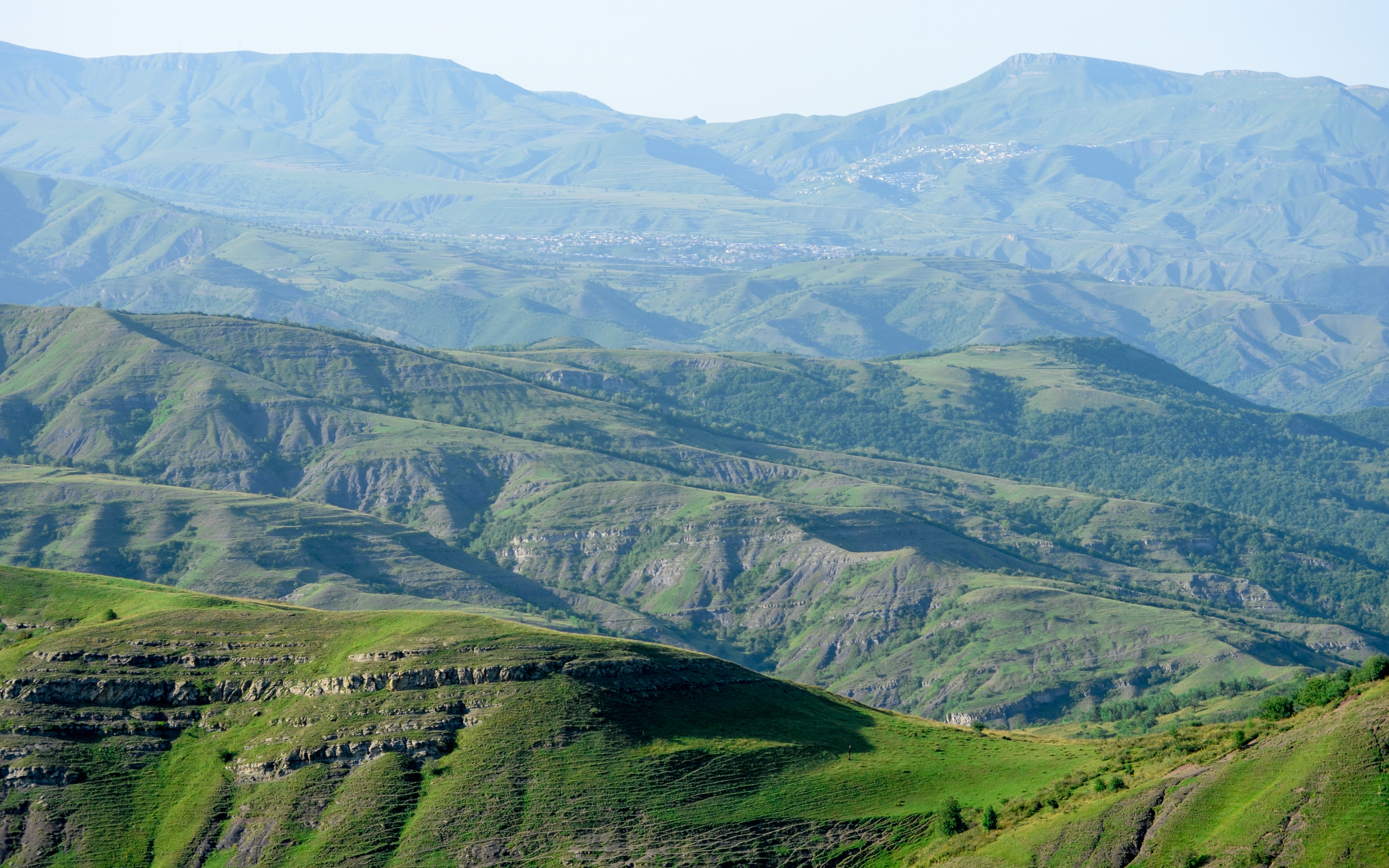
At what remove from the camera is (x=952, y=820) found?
127 meters

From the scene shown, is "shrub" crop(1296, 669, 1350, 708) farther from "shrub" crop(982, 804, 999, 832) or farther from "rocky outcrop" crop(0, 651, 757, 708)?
"rocky outcrop" crop(0, 651, 757, 708)

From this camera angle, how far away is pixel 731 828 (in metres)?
133

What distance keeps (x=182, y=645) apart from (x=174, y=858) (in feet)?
90.1

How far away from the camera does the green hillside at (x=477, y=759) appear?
130375 mm

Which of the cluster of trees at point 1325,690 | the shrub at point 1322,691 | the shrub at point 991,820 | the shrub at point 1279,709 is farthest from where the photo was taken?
the shrub at point 991,820

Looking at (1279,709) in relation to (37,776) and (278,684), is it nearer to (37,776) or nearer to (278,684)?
(278,684)

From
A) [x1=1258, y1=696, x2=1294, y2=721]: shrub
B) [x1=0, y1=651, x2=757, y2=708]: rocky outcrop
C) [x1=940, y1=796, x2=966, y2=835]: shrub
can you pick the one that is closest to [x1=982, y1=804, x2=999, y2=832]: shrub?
[x1=940, y1=796, x2=966, y2=835]: shrub

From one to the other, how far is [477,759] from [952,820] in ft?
143

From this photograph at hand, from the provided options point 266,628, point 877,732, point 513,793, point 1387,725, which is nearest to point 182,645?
point 266,628

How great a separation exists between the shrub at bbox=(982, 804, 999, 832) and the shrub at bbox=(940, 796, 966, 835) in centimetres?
335

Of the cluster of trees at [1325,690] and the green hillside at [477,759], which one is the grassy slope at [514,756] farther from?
the cluster of trees at [1325,690]

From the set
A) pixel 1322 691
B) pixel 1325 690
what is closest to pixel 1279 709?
pixel 1322 691

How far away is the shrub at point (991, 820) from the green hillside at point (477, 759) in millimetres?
729

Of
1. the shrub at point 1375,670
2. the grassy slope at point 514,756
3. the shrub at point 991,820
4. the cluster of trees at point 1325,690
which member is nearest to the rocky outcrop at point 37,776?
the grassy slope at point 514,756
